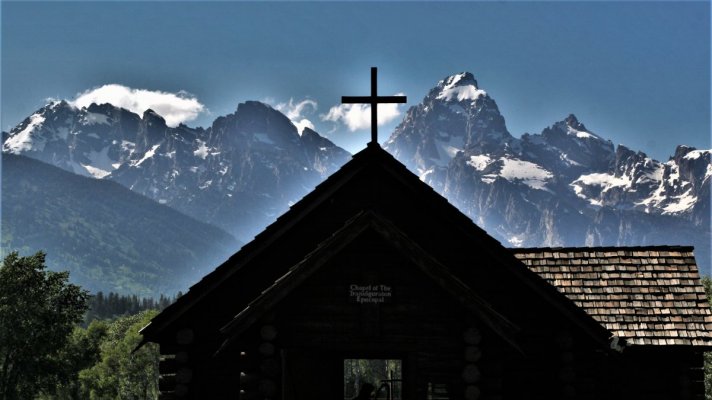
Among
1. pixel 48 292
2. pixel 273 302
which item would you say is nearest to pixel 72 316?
pixel 48 292

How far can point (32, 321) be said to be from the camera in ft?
Answer: 190

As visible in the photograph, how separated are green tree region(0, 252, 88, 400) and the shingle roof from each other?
41210mm

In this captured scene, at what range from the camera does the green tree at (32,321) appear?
57188mm

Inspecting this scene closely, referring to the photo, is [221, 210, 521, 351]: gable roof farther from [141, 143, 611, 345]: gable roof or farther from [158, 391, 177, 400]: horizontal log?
[158, 391, 177, 400]: horizontal log

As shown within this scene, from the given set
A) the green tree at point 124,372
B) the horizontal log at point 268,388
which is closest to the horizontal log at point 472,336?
the horizontal log at point 268,388

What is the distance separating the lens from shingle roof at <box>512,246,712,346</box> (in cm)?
2230

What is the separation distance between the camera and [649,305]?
75.0 feet

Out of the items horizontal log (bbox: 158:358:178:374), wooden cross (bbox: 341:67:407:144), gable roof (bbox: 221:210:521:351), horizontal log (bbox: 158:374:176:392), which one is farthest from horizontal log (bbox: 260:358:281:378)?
wooden cross (bbox: 341:67:407:144)

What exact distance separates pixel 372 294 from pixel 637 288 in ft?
26.5

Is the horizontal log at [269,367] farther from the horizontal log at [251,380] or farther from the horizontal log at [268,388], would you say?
the horizontal log at [251,380]

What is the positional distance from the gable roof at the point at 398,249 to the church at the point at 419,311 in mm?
29

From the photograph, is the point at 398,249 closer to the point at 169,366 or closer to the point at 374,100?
the point at 374,100

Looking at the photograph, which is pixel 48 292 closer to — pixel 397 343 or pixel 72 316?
pixel 72 316

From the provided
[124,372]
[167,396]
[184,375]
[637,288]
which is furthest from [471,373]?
[124,372]
